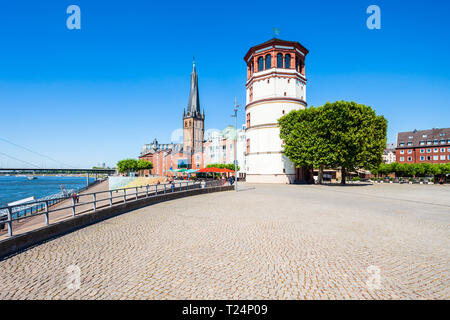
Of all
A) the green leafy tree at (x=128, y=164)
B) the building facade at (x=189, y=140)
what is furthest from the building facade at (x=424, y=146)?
the green leafy tree at (x=128, y=164)

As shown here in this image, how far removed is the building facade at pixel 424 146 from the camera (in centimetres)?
7656

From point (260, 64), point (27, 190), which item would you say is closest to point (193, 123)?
point (27, 190)

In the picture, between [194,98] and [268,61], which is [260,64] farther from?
[194,98]

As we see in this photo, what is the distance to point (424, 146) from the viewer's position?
262 ft

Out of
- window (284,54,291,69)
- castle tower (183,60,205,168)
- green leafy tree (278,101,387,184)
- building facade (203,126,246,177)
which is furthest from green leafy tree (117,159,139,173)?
green leafy tree (278,101,387,184)

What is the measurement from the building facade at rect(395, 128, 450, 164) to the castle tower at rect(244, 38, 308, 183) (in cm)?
6783

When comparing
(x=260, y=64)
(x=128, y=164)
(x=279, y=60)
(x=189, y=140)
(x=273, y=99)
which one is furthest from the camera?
(x=189, y=140)

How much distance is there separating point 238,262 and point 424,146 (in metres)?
101

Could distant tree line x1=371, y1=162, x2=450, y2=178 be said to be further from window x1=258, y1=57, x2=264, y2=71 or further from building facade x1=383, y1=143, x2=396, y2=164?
building facade x1=383, y1=143, x2=396, y2=164

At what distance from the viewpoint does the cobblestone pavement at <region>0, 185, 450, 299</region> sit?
14.4 feet

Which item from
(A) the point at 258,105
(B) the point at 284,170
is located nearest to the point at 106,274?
(B) the point at 284,170
